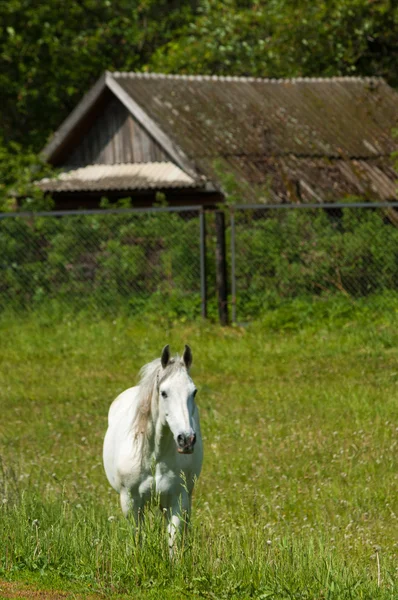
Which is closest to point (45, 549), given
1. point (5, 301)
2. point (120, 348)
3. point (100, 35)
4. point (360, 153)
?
point (120, 348)

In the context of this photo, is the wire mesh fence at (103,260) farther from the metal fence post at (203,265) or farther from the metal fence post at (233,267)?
the metal fence post at (233,267)

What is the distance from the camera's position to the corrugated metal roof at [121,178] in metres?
21.7

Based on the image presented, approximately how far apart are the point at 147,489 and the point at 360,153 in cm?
1812

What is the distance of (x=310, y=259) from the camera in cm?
1580

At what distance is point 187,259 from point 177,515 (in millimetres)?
10258

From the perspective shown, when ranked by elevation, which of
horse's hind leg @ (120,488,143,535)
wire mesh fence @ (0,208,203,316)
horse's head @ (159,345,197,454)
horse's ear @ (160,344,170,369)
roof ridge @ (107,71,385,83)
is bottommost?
wire mesh fence @ (0,208,203,316)

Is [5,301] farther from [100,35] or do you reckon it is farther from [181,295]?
[100,35]

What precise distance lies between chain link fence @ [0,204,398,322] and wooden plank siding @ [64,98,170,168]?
18.7ft

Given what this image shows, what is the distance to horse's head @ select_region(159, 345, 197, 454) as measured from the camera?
5.85 metres

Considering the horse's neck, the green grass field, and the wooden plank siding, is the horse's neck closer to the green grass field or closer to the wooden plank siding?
the green grass field

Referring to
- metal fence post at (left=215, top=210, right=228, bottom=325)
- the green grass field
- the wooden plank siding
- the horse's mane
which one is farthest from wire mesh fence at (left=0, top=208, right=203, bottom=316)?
the horse's mane

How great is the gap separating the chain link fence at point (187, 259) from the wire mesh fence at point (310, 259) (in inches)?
A: 0.6

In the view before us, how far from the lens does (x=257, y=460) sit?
30.1 ft

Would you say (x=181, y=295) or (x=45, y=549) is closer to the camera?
(x=45, y=549)
